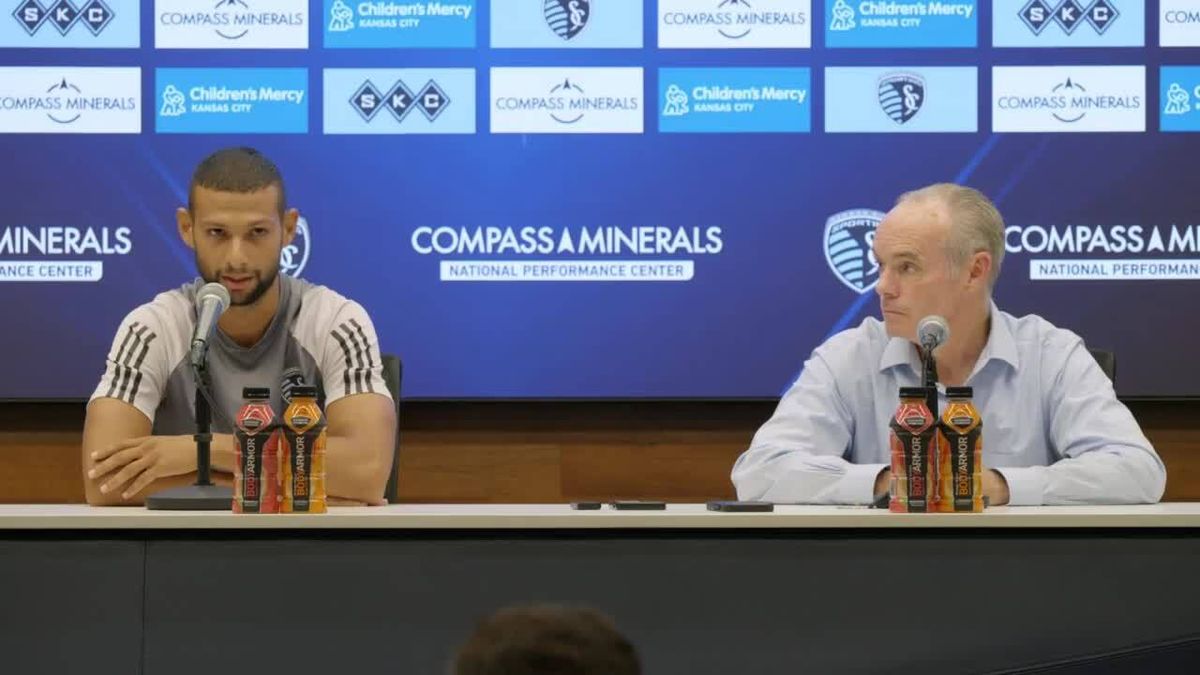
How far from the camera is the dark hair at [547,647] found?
102cm

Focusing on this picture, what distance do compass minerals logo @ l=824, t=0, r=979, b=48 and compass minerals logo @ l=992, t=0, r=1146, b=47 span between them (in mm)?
86

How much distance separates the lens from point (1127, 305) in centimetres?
454

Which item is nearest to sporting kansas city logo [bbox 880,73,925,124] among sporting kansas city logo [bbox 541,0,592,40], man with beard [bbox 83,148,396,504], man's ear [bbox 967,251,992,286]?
sporting kansas city logo [bbox 541,0,592,40]

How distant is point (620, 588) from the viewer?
2.40 meters

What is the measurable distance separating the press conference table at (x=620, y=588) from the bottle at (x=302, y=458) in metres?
0.14

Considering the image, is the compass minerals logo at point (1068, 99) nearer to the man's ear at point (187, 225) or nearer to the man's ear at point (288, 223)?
the man's ear at point (288, 223)

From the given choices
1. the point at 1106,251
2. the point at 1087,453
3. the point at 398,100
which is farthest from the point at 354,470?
the point at 1106,251

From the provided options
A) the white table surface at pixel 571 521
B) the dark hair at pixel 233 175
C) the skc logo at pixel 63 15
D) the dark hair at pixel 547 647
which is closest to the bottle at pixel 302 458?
the white table surface at pixel 571 521

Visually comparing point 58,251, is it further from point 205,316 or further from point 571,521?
point 571,521

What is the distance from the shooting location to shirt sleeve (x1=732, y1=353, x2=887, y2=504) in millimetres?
2949

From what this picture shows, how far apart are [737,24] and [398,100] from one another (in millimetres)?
926

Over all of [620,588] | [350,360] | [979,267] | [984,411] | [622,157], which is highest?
[622,157]

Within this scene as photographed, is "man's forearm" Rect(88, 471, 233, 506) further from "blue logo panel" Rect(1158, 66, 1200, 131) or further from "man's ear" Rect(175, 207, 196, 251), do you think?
"blue logo panel" Rect(1158, 66, 1200, 131)

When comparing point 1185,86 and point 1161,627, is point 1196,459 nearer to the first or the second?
point 1185,86
